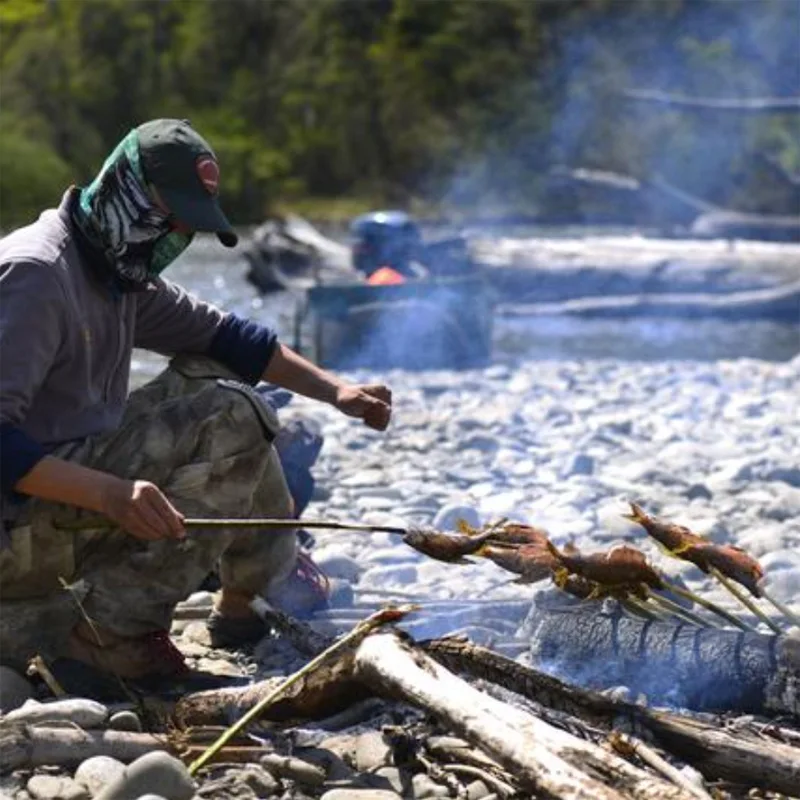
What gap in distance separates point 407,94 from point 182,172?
41370mm

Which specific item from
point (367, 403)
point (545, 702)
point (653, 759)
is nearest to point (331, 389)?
point (367, 403)

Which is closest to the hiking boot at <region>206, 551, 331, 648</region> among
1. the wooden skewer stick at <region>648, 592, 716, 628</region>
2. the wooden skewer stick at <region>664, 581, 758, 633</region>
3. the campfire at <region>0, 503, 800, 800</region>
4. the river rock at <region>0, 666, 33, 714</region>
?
the campfire at <region>0, 503, 800, 800</region>

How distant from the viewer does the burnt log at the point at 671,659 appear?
375cm

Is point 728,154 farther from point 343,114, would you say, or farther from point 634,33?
point 343,114

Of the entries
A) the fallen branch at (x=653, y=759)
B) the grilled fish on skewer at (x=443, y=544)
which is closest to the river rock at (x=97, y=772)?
the grilled fish on skewer at (x=443, y=544)

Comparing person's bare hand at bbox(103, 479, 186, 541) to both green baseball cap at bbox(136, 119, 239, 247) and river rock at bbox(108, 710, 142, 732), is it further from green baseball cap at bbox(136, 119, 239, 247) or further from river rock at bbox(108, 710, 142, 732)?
green baseball cap at bbox(136, 119, 239, 247)

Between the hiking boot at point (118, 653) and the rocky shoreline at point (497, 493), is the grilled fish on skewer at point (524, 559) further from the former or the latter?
the hiking boot at point (118, 653)

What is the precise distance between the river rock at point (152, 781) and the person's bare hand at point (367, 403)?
1.41m

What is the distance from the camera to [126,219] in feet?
12.5

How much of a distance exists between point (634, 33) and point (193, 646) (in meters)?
29.5

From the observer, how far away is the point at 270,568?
439cm

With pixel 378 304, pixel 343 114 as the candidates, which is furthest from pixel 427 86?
pixel 378 304

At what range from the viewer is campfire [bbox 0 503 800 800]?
10.2 feet

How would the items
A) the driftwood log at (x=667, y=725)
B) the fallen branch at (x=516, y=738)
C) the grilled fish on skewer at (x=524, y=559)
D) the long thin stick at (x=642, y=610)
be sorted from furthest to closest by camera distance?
the long thin stick at (x=642, y=610) < the grilled fish on skewer at (x=524, y=559) < the driftwood log at (x=667, y=725) < the fallen branch at (x=516, y=738)
